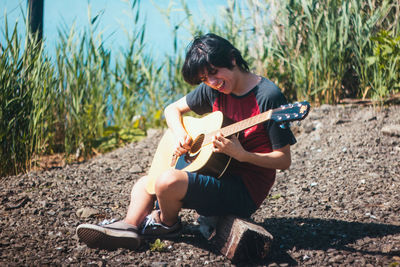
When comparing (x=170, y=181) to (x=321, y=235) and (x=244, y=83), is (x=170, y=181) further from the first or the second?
(x=321, y=235)

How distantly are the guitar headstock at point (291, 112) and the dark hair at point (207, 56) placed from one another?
0.43m

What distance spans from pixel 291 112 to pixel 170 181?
66cm

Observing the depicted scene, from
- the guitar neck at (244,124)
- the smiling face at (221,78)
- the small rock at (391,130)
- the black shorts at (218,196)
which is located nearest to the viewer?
the guitar neck at (244,124)

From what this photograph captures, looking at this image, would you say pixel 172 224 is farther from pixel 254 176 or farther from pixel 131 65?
pixel 131 65

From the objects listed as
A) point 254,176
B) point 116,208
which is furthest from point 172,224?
point 116,208

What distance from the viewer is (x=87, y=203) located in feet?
9.95

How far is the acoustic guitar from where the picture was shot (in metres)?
1.94

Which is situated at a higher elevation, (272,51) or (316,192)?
(272,51)

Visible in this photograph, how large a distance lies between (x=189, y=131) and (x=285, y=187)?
3.55ft

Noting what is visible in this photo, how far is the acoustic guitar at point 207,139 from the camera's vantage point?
6.37 ft

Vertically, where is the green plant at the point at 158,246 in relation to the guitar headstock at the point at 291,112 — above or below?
below

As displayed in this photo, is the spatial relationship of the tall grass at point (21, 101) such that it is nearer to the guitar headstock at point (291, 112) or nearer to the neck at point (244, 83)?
the neck at point (244, 83)

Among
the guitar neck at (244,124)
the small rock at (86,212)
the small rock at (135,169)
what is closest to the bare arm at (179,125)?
the guitar neck at (244,124)

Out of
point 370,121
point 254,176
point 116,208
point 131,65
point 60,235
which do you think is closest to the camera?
point 254,176
